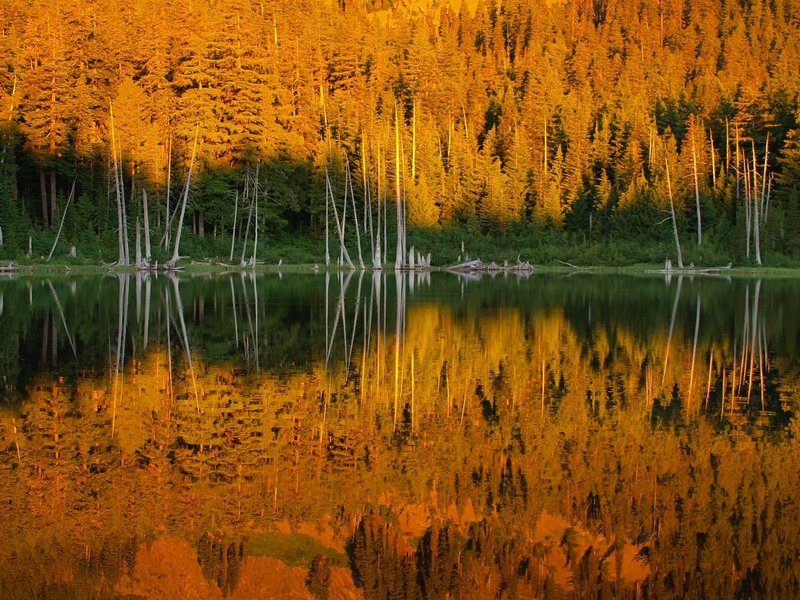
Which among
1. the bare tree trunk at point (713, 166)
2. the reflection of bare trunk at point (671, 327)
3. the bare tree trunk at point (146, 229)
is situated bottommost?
the reflection of bare trunk at point (671, 327)

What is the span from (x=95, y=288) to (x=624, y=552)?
3819cm

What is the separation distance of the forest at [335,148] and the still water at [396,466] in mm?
43558

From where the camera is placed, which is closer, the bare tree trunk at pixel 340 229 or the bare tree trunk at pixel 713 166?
the bare tree trunk at pixel 340 229

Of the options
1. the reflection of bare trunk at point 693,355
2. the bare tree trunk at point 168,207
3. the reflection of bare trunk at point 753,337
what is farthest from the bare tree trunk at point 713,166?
the reflection of bare trunk at point 693,355

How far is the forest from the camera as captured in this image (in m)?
66.9

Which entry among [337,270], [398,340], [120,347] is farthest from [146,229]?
[398,340]

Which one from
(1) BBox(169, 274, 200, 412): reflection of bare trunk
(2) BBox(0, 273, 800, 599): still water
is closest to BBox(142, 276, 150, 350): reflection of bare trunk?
(2) BBox(0, 273, 800, 599): still water

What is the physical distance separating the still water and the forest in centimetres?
4356

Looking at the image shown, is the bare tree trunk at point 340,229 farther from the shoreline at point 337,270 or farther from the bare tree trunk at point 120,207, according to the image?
the bare tree trunk at point 120,207

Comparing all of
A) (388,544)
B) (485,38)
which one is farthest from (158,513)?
(485,38)

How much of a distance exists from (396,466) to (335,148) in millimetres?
63577

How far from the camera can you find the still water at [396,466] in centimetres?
902

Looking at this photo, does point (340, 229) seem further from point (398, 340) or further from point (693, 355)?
point (693, 355)

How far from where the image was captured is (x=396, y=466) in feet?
39.9
